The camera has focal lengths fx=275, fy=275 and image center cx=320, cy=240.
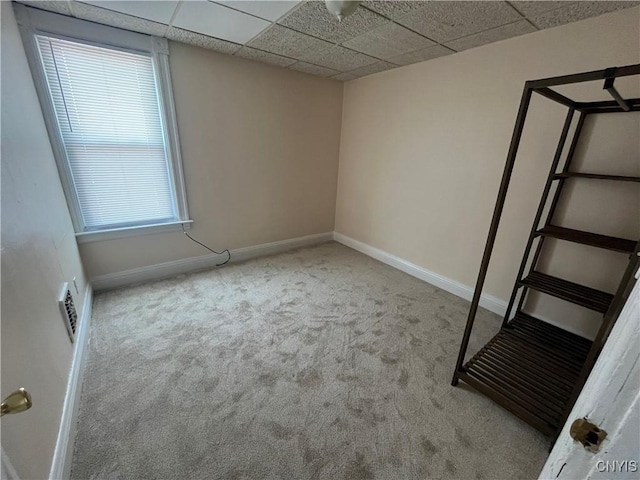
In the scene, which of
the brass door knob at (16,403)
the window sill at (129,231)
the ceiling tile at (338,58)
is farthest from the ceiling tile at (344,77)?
the brass door knob at (16,403)

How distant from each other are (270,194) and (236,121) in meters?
0.89

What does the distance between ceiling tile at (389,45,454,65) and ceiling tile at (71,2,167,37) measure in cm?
202

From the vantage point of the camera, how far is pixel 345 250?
386 cm

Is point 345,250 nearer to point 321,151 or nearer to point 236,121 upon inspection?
point 321,151

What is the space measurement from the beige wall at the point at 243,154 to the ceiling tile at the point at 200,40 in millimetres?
97

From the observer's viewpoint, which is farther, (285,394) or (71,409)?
(285,394)

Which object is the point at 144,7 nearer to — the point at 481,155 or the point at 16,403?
the point at 16,403

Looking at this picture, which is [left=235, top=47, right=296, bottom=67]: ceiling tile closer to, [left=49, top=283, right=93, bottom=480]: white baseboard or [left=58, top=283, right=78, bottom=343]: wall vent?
[left=58, top=283, right=78, bottom=343]: wall vent

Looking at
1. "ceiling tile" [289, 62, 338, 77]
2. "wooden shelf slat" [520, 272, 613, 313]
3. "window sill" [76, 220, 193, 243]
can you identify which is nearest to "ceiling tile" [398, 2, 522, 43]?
"ceiling tile" [289, 62, 338, 77]

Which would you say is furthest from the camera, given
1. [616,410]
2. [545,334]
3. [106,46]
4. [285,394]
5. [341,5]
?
[106,46]

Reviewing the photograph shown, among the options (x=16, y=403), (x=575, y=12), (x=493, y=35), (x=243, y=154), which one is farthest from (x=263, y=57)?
(x=16, y=403)

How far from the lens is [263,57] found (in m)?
2.73

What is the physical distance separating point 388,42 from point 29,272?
107 inches

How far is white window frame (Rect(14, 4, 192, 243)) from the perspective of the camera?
1908mm
